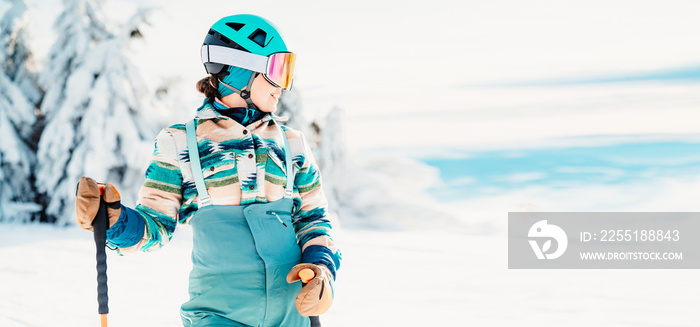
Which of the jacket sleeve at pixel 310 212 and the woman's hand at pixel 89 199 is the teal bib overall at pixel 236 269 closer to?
the jacket sleeve at pixel 310 212

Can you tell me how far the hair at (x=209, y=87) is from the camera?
2.45m

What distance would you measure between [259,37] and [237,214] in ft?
2.52

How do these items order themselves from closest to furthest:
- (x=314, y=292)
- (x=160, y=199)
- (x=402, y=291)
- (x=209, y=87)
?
(x=314, y=292)
(x=160, y=199)
(x=209, y=87)
(x=402, y=291)

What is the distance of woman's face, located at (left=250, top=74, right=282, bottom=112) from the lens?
7.88 ft

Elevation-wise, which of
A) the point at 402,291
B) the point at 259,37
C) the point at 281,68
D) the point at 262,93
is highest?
the point at 259,37

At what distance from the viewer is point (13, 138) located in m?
12.2

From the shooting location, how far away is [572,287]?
7.28 meters

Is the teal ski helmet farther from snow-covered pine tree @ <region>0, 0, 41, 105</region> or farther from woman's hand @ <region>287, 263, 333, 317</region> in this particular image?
snow-covered pine tree @ <region>0, 0, 41, 105</region>

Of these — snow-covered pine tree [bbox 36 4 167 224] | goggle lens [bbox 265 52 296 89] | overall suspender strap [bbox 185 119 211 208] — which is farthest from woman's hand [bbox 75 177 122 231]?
snow-covered pine tree [bbox 36 4 167 224]

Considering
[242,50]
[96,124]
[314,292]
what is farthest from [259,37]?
[96,124]

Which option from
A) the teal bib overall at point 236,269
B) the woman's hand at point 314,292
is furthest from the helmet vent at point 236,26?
the woman's hand at point 314,292

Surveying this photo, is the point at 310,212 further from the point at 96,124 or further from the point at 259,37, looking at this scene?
the point at 96,124

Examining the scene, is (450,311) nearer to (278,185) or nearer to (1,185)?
(278,185)

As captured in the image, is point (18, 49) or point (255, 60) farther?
point (18, 49)
